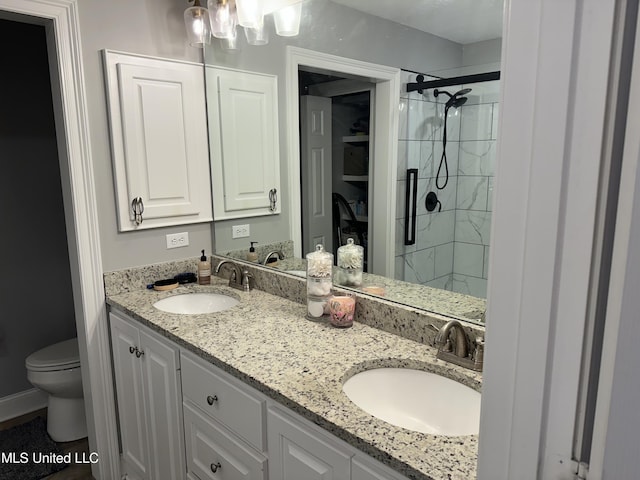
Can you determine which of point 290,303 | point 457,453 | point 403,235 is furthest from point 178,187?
point 457,453

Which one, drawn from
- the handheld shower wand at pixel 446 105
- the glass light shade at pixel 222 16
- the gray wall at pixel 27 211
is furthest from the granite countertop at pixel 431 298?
the gray wall at pixel 27 211

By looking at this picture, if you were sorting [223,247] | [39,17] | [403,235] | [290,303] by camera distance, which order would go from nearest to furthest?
[403,235] → [39,17] → [290,303] → [223,247]

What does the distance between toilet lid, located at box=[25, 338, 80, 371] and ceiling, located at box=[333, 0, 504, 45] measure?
92.6 inches

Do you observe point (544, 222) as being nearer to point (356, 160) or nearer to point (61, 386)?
point (356, 160)

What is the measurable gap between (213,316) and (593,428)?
155 centimetres

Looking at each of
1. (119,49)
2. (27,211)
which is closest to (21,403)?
(27,211)

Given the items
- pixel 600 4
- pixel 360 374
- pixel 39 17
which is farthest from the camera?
pixel 39 17

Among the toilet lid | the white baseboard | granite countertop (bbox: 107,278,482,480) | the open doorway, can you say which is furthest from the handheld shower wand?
the white baseboard

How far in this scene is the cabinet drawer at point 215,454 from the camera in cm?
137

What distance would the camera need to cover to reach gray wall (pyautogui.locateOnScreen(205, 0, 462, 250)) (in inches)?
62.3

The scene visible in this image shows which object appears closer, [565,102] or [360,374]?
[565,102]

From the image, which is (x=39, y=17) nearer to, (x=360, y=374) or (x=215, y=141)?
(x=215, y=141)

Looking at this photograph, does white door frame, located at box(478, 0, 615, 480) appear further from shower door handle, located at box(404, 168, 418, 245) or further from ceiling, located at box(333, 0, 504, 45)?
shower door handle, located at box(404, 168, 418, 245)

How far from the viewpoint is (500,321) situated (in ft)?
1.89
